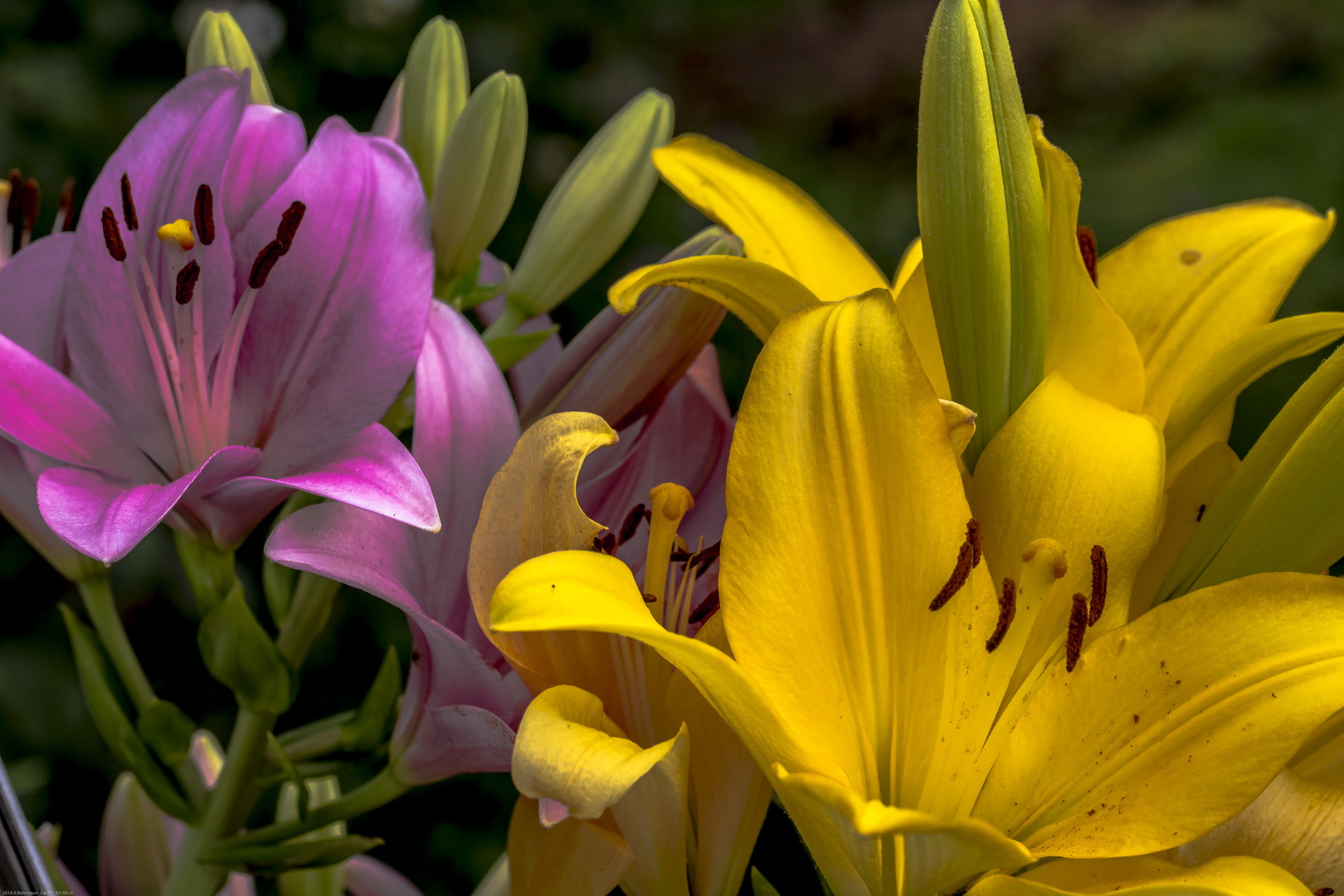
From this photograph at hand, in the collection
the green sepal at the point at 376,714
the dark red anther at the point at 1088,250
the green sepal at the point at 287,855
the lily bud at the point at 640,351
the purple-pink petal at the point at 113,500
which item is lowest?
the green sepal at the point at 287,855

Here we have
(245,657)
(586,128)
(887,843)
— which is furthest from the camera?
(586,128)

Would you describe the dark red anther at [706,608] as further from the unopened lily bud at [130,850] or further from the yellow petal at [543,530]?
the unopened lily bud at [130,850]

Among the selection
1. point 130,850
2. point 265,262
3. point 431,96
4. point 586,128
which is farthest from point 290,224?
point 586,128

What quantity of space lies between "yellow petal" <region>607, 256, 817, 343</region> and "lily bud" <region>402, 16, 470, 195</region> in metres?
0.15

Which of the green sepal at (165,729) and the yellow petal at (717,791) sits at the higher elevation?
the yellow petal at (717,791)

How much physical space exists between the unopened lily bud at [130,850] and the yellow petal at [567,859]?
0.18 metres

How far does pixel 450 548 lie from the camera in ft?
0.95

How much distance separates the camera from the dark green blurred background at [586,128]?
2.90ft

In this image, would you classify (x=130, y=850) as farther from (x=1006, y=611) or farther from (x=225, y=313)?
(x=1006, y=611)

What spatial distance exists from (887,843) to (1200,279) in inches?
6.9

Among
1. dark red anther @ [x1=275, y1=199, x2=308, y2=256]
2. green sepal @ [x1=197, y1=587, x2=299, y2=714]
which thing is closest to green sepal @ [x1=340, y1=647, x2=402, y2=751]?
green sepal @ [x1=197, y1=587, x2=299, y2=714]

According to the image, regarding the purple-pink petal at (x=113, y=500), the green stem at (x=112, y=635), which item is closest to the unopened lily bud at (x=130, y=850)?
the green stem at (x=112, y=635)

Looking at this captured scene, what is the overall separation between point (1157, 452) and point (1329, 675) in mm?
53

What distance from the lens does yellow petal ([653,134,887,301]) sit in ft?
0.98
